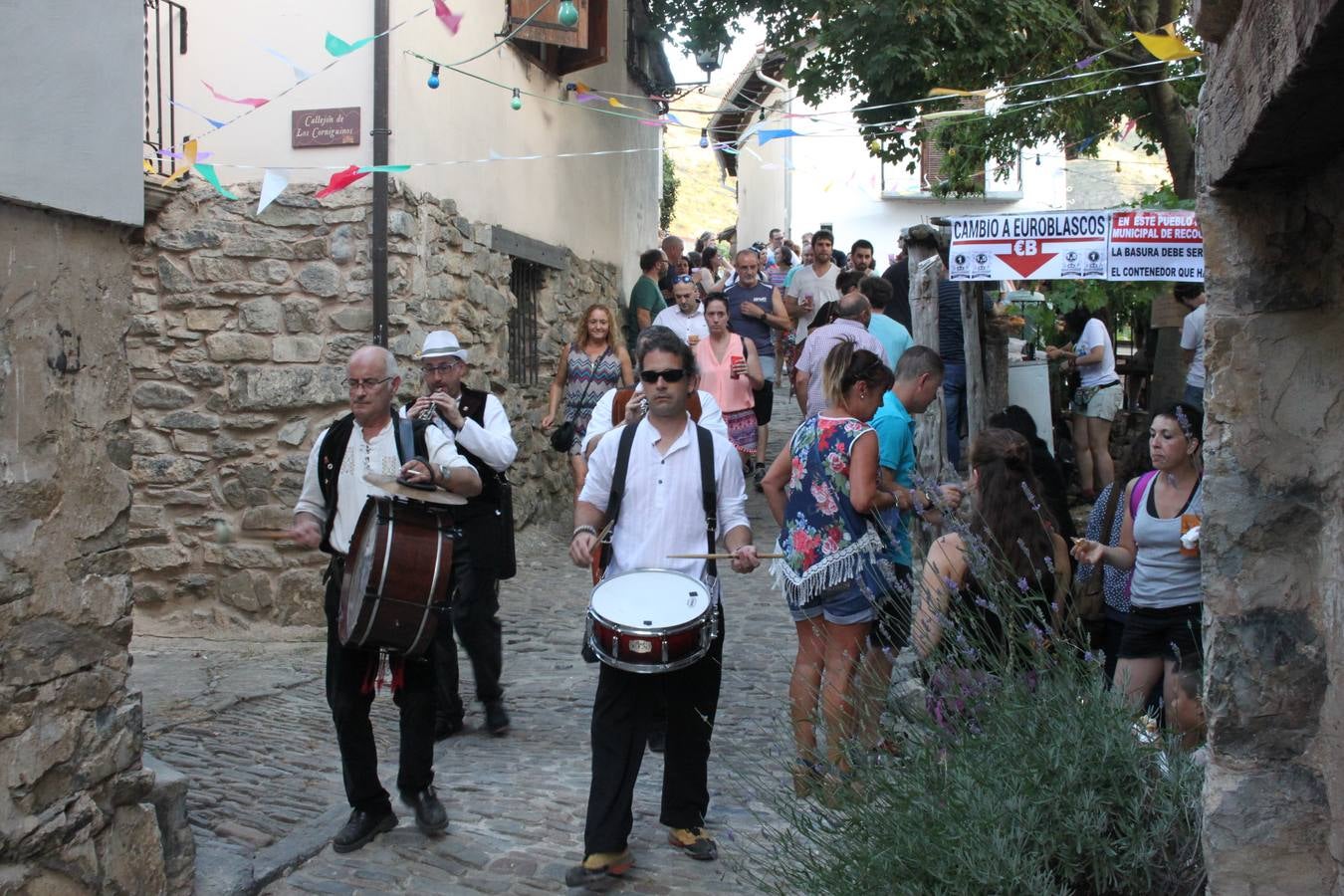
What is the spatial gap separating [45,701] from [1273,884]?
10.1ft

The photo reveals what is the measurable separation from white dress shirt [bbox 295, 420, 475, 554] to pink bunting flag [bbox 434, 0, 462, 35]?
4.23 meters

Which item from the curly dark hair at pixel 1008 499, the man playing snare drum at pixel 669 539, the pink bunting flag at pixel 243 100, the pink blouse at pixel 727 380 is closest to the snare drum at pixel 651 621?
the man playing snare drum at pixel 669 539

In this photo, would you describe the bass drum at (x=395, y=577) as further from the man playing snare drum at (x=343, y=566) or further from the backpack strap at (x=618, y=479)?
the backpack strap at (x=618, y=479)

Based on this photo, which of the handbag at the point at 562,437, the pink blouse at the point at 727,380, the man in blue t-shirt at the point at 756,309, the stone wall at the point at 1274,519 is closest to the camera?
the stone wall at the point at 1274,519

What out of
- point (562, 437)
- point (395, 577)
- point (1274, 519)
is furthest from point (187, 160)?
point (1274, 519)

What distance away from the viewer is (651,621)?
172 inches

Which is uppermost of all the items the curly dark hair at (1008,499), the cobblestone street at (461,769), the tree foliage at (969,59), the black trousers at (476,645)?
the tree foliage at (969,59)

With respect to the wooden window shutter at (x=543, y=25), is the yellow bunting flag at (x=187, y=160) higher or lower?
lower

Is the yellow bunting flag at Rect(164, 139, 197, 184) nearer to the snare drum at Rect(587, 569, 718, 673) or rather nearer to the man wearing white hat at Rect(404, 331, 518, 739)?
the man wearing white hat at Rect(404, 331, 518, 739)

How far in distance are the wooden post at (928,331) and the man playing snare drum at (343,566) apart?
466cm

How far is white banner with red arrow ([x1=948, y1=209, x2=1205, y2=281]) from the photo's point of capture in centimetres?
762

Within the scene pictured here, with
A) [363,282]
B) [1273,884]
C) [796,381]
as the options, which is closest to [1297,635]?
[1273,884]

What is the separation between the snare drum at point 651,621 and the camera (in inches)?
171

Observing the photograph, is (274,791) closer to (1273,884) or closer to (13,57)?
(13,57)
